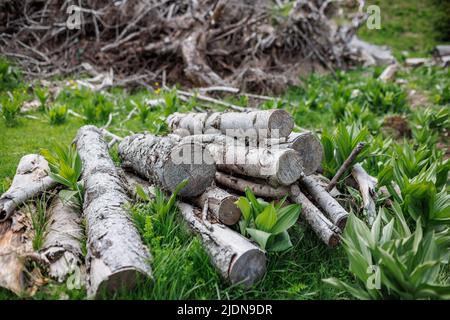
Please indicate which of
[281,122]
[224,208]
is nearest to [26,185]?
[224,208]

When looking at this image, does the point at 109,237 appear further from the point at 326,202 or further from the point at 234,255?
the point at 326,202

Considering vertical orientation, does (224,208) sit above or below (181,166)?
below

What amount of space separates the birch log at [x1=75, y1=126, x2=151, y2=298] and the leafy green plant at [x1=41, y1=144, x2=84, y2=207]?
0.32 feet

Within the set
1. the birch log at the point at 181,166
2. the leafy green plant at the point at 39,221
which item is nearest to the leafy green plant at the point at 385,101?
the birch log at the point at 181,166

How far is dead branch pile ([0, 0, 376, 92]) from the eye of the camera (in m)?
8.23

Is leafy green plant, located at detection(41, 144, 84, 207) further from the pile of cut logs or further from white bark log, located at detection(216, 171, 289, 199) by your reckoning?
white bark log, located at detection(216, 171, 289, 199)

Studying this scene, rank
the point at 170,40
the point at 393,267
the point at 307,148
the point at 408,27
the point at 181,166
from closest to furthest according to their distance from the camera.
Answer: the point at 393,267, the point at 181,166, the point at 307,148, the point at 170,40, the point at 408,27

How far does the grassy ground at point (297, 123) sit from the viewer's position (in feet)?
8.02

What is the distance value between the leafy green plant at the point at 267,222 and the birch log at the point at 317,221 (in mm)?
285

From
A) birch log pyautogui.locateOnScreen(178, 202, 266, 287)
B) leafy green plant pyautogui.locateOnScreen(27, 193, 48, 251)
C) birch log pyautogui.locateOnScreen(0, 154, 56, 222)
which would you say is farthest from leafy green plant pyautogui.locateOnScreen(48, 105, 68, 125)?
birch log pyautogui.locateOnScreen(178, 202, 266, 287)

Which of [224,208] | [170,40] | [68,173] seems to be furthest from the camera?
[170,40]

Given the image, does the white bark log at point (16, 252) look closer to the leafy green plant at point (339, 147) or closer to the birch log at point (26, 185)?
the birch log at point (26, 185)

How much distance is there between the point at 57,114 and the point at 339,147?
4344mm

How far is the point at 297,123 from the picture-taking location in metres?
6.36
